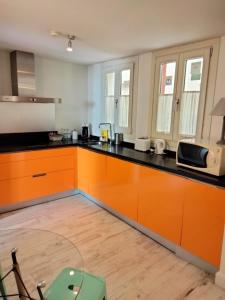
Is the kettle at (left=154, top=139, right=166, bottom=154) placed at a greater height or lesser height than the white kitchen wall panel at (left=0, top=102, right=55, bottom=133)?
lesser

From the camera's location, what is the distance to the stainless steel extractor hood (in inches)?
117

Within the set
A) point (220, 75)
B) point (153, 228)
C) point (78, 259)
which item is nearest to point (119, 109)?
point (220, 75)

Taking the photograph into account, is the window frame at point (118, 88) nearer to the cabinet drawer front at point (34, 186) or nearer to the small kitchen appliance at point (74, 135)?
the small kitchen appliance at point (74, 135)

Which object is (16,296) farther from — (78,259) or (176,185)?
(176,185)

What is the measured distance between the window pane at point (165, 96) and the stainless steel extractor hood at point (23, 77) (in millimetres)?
1685

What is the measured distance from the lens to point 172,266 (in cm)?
203

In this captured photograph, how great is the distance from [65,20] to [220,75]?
5.25ft

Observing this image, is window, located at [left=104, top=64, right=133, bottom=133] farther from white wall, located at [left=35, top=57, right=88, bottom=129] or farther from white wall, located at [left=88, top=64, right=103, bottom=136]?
white wall, located at [left=35, top=57, right=88, bottom=129]

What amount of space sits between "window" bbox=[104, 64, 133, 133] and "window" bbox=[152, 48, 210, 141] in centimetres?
50

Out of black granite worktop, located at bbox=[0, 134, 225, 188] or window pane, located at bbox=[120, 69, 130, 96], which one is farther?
window pane, located at bbox=[120, 69, 130, 96]

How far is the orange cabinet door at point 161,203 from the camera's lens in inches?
82.5

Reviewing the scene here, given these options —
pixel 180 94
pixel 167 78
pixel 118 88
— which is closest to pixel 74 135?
pixel 118 88

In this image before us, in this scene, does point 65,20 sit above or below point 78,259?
above

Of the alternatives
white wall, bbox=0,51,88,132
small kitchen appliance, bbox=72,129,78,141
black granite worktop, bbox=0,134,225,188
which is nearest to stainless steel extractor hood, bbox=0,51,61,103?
white wall, bbox=0,51,88,132
